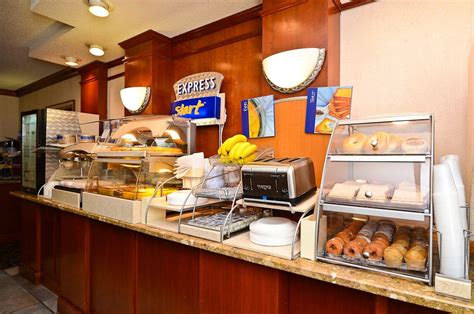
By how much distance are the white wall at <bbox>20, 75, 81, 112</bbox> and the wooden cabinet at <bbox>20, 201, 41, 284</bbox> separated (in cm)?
216

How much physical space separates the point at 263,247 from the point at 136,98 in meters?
2.70

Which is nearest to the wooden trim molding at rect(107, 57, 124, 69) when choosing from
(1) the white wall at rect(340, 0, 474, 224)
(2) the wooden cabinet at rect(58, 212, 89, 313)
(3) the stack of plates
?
(2) the wooden cabinet at rect(58, 212, 89, 313)

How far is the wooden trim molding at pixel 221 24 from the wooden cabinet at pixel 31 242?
2.66m

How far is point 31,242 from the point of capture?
342 cm

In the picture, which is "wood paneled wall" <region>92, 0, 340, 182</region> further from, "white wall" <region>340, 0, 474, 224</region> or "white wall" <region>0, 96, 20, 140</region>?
"white wall" <region>0, 96, 20, 140</region>

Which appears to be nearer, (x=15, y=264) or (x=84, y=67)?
(x=15, y=264)

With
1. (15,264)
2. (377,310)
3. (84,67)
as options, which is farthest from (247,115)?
(15,264)

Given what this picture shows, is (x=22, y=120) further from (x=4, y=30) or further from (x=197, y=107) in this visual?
(x=197, y=107)

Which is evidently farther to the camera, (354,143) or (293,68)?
(293,68)

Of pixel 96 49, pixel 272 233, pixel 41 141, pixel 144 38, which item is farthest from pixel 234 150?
pixel 96 49

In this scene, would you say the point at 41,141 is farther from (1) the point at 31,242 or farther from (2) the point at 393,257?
(2) the point at 393,257

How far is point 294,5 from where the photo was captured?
2230 millimetres

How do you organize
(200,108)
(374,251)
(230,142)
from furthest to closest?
(200,108) < (230,142) < (374,251)

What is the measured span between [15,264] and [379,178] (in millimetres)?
4908
